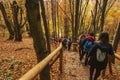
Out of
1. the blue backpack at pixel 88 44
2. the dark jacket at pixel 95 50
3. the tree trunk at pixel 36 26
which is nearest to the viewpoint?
the tree trunk at pixel 36 26

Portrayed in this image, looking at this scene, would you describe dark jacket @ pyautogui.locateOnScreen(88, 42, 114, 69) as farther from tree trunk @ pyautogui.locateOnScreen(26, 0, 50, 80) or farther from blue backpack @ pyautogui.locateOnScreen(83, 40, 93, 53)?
blue backpack @ pyautogui.locateOnScreen(83, 40, 93, 53)

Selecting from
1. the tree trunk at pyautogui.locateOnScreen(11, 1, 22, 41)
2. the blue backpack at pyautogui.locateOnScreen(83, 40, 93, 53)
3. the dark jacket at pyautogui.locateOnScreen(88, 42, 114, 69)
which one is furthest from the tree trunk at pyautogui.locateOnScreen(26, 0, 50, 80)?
the tree trunk at pyautogui.locateOnScreen(11, 1, 22, 41)

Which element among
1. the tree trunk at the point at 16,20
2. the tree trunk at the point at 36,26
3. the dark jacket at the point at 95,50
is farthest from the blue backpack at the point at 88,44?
the tree trunk at the point at 16,20

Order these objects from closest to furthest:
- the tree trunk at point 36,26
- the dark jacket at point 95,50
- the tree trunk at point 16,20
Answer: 1. the tree trunk at point 36,26
2. the dark jacket at point 95,50
3. the tree trunk at point 16,20

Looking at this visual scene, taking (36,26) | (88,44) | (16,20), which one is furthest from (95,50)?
(16,20)

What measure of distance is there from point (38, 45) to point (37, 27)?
529mm

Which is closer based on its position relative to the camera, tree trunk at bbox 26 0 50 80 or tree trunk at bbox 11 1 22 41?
tree trunk at bbox 26 0 50 80

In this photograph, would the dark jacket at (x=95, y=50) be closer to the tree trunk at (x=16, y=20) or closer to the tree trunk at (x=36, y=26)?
the tree trunk at (x=36, y=26)

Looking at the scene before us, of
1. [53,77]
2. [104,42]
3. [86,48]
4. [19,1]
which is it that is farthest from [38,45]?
[19,1]

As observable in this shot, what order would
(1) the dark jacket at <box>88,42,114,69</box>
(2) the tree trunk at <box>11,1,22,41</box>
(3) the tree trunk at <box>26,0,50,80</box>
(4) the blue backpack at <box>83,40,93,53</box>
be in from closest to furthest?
(3) the tree trunk at <box>26,0,50,80</box>
(1) the dark jacket at <box>88,42,114,69</box>
(4) the blue backpack at <box>83,40,93,53</box>
(2) the tree trunk at <box>11,1,22,41</box>

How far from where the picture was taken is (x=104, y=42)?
6465 millimetres

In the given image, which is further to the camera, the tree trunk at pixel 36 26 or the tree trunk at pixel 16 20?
the tree trunk at pixel 16 20

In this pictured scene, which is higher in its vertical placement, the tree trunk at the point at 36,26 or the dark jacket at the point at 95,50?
the tree trunk at the point at 36,26

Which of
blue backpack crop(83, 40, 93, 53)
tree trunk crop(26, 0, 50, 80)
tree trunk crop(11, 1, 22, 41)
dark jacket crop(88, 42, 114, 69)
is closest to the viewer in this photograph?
tree trunk crop(26, 0, 50, 80)
